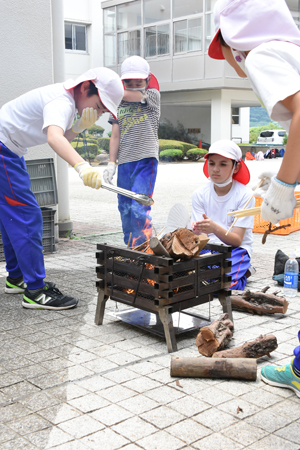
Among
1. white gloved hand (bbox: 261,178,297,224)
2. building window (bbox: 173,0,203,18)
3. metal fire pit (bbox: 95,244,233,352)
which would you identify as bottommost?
metal fire pit (bbox: 95,244,233,352)

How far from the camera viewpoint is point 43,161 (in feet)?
22.2

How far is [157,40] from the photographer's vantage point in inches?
1277

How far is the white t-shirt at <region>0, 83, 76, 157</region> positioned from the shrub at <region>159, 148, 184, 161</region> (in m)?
26.6

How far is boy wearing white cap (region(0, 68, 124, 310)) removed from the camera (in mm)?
3967

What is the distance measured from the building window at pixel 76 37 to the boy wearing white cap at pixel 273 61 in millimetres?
34491

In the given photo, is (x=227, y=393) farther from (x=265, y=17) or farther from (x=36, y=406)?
(x=265, y=17)

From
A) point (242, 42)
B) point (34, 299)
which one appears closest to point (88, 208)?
point (34, 299)

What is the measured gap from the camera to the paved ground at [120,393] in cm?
246

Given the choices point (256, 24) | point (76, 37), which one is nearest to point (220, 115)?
point (76, 37)

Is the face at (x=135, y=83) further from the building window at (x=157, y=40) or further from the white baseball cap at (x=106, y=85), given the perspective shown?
the building window at (x=157, y=40)

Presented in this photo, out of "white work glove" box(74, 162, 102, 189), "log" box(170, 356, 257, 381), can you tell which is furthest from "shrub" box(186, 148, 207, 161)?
"log" box(170, 356, 257, 381)

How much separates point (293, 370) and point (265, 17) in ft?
6.08

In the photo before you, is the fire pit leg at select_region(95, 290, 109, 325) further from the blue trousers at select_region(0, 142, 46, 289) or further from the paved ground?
the blue trousers at select_region(0, 142, 46, 289)

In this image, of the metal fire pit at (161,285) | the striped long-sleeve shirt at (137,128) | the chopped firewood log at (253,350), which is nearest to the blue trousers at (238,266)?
the metal fire pit at (161,285)
